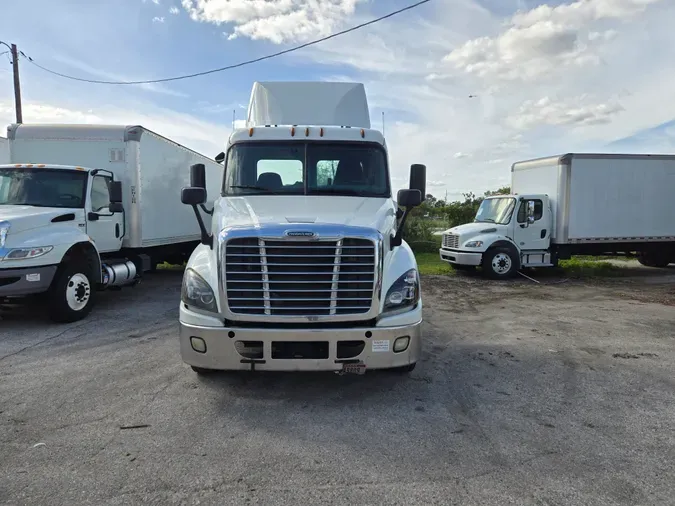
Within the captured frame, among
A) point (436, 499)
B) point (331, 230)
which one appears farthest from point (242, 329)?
point (436, 499)

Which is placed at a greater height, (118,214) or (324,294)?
(118,214)

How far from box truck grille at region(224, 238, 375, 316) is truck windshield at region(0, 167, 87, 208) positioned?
17.5 ft

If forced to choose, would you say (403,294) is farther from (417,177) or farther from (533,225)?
(533,225)

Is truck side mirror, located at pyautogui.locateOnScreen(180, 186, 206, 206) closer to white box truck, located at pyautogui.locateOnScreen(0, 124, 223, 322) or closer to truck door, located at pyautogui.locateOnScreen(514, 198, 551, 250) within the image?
white box truck, located at pyautogui.locateOnScreen(0, 124, 223, 322)

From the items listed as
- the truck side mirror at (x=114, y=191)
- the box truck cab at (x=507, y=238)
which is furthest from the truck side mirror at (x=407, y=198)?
the box truck cab at (x=507, y=238)

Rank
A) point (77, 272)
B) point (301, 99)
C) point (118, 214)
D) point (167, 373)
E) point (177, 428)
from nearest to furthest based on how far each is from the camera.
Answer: point (177, 428) → point (167, 373) → point (301, 99) → point (77, 272) → point (118, 214)

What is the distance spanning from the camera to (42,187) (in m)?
7.81

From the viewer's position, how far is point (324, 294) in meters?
4.06

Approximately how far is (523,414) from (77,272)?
22.0 feet

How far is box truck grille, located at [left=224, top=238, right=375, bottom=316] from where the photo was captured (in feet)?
13.2

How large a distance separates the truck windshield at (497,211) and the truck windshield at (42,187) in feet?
34.4

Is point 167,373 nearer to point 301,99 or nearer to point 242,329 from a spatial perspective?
point 242,329

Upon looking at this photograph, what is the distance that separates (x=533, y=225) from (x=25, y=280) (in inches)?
474

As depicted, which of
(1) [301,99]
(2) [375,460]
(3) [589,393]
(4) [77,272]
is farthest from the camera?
(4) [77,272]
